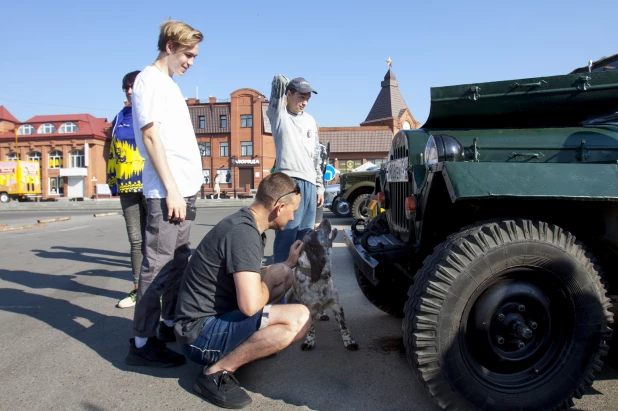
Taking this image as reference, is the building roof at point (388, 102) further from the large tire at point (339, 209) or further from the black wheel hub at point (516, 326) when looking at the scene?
the black wheel hub at point (516, 326)

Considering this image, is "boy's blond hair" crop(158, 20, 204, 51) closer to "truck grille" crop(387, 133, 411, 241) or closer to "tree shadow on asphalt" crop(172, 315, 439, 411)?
"truck grille" crop(387, 133, 411, 241)

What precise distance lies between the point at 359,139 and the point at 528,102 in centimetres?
4483

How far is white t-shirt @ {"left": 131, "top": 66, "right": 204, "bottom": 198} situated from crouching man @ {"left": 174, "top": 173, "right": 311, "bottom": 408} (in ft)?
1.96

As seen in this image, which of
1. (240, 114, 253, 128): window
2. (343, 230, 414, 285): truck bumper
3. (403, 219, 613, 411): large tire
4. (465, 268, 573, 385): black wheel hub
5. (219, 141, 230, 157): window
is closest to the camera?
(403, 219, 613, 411): large tire

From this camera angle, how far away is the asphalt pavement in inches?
92.4

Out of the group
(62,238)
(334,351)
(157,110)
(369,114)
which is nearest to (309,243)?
(334,351)

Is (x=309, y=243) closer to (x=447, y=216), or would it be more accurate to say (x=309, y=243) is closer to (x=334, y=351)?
(x=334, y=351)

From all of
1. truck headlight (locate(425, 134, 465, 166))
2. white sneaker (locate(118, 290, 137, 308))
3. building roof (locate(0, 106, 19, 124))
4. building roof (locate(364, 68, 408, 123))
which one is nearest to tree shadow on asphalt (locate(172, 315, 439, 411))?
truck headlight (locate(425, 134, 465, 166))

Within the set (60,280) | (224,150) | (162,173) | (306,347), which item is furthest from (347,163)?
(162,173)

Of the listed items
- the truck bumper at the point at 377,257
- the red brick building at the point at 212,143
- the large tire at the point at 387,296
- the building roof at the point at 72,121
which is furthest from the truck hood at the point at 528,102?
the building roof at the point at 72,121

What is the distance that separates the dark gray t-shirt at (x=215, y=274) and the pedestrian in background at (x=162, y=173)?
0.38 m

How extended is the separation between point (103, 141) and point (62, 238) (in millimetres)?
46585

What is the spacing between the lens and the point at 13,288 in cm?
497

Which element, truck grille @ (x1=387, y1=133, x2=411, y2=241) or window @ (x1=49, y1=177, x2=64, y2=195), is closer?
truck grille @ (x1=387, y1=133, x2=411, y2=241)
